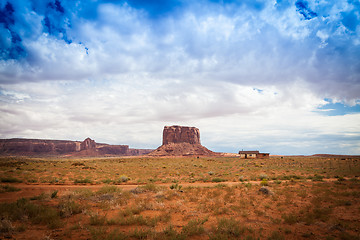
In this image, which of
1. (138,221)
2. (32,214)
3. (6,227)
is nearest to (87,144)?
(32,214)

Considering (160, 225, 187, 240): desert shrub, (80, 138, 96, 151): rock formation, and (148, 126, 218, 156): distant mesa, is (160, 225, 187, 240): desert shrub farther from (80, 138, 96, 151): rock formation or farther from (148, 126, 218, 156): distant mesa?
(80, 138, 96, 151): rock formation

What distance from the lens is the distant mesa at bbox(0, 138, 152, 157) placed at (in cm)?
12706

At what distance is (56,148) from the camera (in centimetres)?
14500

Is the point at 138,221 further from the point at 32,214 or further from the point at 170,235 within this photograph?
the point at 32,214

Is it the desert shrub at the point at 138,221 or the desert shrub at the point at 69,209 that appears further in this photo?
the desert shrub at the point at 69,209

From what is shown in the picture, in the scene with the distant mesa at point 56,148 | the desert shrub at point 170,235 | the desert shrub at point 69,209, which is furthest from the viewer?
the distant mesa at point 56,148

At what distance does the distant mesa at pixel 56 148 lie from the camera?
127m

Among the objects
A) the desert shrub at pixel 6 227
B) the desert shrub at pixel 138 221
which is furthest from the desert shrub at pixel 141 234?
the desert shrub at pixel 6 227

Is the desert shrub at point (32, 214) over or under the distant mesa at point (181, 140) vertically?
under

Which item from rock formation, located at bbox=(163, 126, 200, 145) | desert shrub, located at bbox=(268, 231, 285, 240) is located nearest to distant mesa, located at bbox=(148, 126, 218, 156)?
rock formation, located at bbox=(163, 126, 200, 145)

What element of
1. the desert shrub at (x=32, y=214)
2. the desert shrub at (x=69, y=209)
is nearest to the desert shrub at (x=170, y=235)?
the desert shrub at (x=32, y=214)

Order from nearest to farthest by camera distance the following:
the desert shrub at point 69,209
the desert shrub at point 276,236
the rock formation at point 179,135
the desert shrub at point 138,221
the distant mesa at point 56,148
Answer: the desert shrub at point 276,236 → the desert shrub at point 138,221 → the desert shrub at point 69,209 → the distant mesa at point 56,148 → the rock formation at point 179,135

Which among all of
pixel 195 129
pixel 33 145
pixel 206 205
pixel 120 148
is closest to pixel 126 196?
pixel 206 205

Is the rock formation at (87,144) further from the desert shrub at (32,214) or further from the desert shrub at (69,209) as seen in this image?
the desert shrub at (69,209)
